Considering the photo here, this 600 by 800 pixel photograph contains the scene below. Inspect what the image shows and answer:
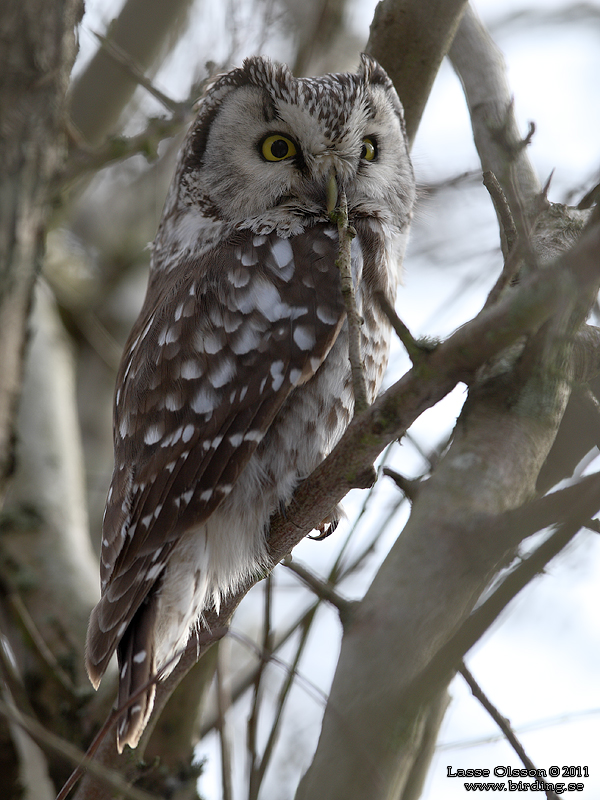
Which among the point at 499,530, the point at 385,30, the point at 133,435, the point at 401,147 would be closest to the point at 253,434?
the point at 133,435

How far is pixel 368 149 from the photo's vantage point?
286cm

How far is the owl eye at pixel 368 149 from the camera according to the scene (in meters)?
2.83

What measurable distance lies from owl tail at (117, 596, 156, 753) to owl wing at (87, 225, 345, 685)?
7 cm

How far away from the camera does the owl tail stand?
211 cm

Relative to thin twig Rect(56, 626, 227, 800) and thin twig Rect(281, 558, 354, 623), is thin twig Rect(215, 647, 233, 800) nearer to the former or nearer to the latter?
thin twig Rect(56, 626, 227, 800)

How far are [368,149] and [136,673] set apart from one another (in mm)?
1966

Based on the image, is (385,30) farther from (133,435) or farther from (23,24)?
(133,435)

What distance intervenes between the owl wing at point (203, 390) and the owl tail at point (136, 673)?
2.8 inches

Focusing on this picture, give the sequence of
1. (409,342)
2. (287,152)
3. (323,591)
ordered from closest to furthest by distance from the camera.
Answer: (409,342), (323,591), (287,152)

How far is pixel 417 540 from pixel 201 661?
1.68m

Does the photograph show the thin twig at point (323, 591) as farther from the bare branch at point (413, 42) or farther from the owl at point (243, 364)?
the bare branch at point (413, 42)

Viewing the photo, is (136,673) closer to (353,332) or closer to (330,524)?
(330,524)

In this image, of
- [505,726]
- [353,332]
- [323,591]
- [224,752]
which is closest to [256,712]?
[224,752]

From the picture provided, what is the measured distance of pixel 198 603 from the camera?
245cm
